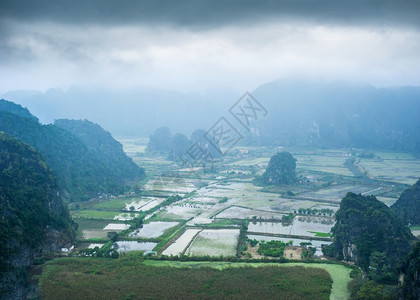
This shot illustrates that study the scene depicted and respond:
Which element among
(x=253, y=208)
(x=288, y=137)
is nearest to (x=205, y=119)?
(x=288, y=137)

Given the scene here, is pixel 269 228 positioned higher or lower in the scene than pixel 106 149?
lower

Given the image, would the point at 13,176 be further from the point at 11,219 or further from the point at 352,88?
the point at 352,88

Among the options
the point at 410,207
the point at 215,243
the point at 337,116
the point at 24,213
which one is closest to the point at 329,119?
→ the point at 337,116

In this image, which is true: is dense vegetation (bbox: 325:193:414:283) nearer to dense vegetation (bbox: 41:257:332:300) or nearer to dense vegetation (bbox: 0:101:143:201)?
dense vegetation (bbox: 41:257:332:300)

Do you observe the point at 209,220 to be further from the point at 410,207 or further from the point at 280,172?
the point at 280,172

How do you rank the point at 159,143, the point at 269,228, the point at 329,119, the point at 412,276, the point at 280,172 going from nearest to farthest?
the point at 412,276 < the point at 269,228 < the point at 280,172 < the point at 159,143 < the point at 329,119
